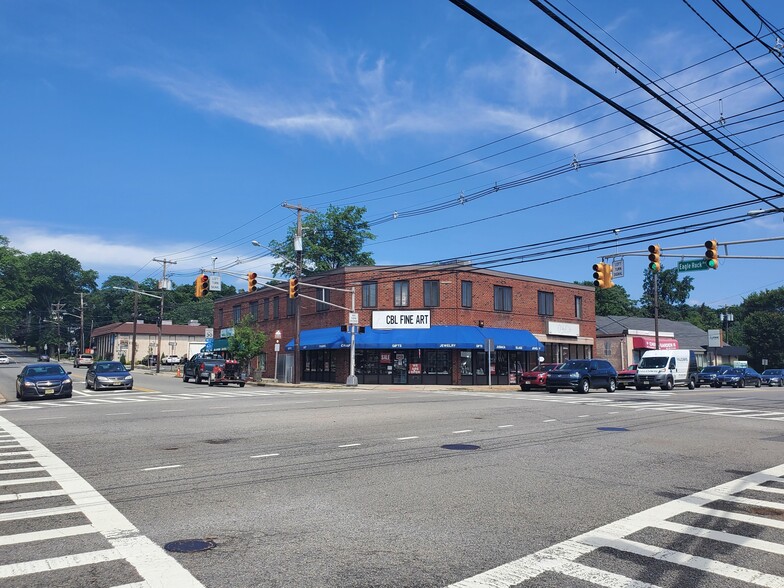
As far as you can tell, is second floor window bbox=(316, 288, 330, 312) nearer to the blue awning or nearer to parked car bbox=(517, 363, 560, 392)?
the blue awning

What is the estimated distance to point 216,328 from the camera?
63.0 m

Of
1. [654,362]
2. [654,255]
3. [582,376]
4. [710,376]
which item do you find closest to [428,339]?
[582,376]

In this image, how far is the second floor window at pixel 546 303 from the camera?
149ft

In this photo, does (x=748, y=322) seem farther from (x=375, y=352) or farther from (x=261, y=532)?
(x=261, y=532)

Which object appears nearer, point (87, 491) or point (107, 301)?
point (87, 491)

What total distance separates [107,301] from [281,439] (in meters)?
132

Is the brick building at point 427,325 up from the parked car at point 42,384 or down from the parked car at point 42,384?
up

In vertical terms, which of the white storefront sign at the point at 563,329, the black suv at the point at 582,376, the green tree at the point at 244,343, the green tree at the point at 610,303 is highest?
the green tree at the point at 610,303

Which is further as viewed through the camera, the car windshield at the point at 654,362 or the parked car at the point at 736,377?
the parked car at the point at 736,377

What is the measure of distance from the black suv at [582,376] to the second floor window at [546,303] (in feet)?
44.2

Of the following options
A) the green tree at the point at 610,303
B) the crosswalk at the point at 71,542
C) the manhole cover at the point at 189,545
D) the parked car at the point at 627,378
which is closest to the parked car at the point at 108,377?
the crosswalk at the point at 71,542

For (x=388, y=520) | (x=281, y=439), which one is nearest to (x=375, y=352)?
(x=281, y=439)

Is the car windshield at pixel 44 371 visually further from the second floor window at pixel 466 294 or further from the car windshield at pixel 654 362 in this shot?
the car windshield at pixel 654 362

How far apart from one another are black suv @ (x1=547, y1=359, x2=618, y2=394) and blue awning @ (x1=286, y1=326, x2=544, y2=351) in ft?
21.4
